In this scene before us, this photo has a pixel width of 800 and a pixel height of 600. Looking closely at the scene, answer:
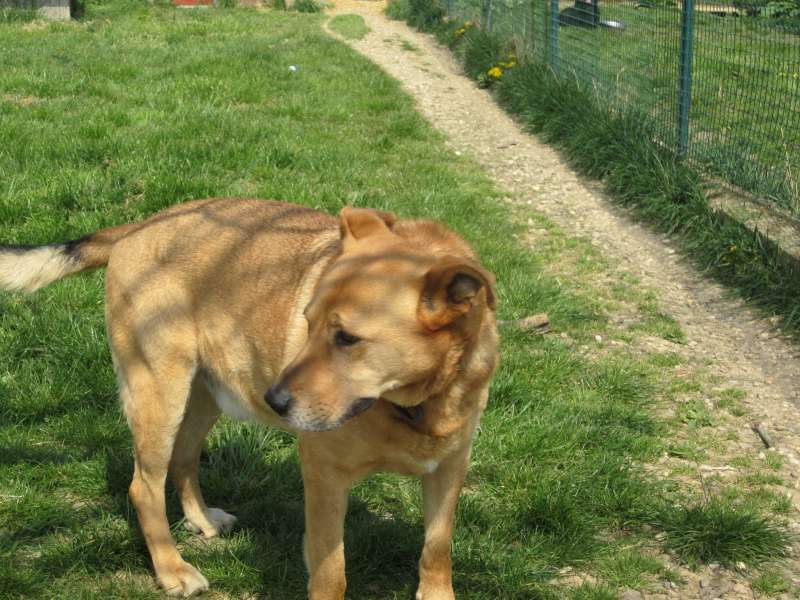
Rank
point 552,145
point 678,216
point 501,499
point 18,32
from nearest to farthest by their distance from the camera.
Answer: point 501,499 < point 678,216 < point 552,145 < point 18,32

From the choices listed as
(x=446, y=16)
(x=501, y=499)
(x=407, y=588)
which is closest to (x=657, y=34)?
(x=501, y=499)

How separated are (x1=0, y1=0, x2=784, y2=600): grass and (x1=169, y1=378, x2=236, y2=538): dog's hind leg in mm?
80

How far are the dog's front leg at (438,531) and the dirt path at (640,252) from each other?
919mm

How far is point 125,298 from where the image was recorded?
143 inches

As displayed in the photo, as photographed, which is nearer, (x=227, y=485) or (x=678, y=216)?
(x=227, y=485)

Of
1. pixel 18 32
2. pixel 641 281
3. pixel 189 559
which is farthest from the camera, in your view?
pixel 18 32

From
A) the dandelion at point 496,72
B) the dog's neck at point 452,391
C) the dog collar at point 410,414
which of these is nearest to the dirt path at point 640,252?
the dandelion at point 496,72

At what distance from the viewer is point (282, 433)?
4.57 m

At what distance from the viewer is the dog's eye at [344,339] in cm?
287

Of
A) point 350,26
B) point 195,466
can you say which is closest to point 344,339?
point 195,466

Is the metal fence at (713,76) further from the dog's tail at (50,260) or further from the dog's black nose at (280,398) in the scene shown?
the dog's black nose at (280,398)

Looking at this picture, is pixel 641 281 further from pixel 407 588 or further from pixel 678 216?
pixel 407 588

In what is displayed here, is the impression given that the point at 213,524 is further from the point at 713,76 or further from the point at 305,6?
the point at 305,6

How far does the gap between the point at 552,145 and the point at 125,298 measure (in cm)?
685
